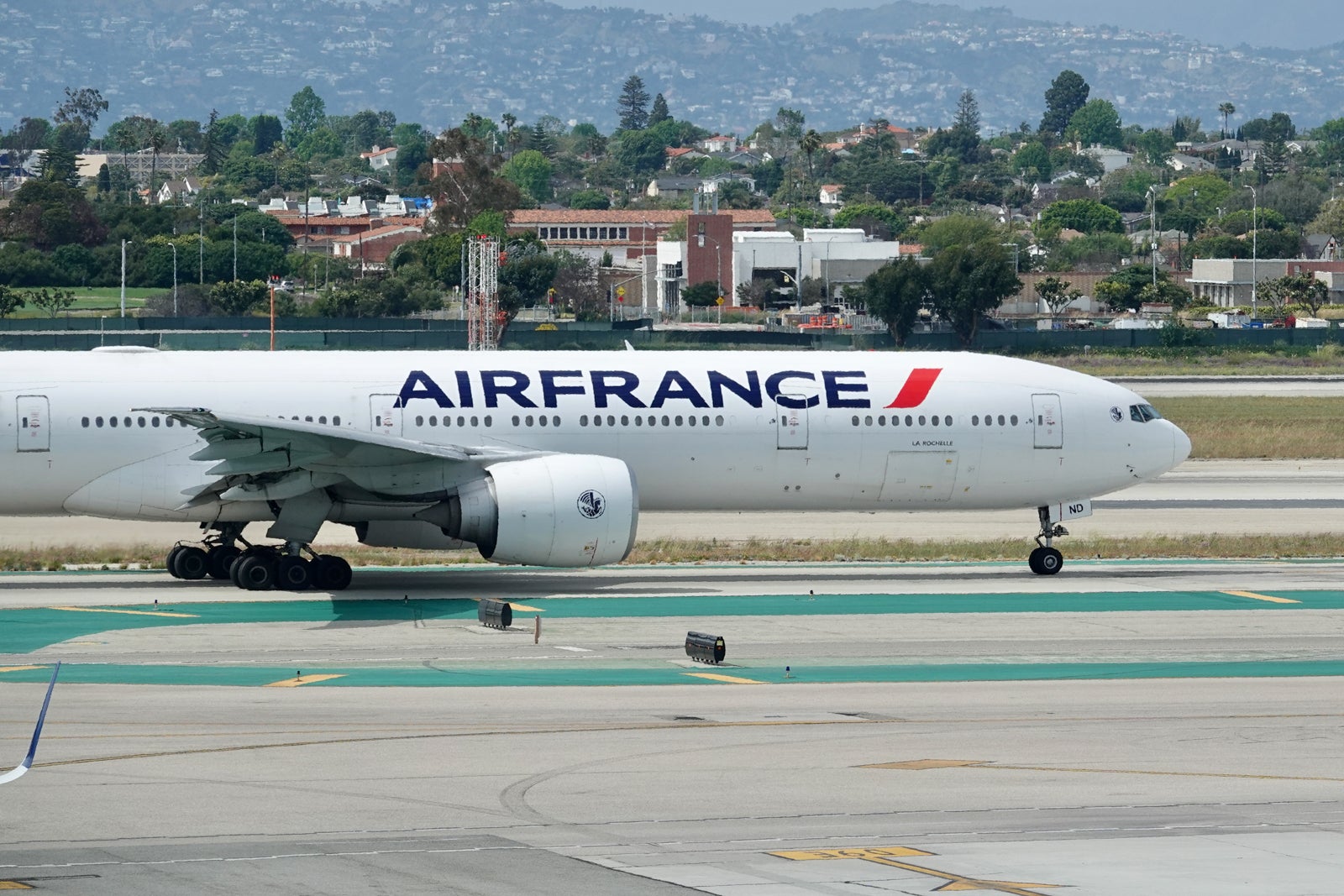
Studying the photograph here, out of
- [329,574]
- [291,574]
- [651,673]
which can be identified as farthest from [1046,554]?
[291,574]

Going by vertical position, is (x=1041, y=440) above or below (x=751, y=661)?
Answer: above

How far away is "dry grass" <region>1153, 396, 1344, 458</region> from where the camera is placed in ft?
181

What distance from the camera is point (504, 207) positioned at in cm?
15000

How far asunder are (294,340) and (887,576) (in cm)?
5737

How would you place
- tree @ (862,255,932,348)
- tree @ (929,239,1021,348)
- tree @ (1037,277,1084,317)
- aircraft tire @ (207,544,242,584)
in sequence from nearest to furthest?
aircraft tire @ (207,544,242,584) → tree @ (862,255,932,348) → tree @ (929,239,1021,348) → tree @ (1037,277,1084,317)

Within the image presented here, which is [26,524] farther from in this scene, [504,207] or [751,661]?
[504,207]

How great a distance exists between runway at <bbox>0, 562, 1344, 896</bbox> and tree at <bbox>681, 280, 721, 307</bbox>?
103 meters

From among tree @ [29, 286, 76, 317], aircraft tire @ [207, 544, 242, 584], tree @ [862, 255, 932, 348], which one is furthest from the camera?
tree @ [29, 286, 76, 317]

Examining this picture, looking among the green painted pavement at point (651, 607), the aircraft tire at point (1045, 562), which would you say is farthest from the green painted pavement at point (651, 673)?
the aircraft tire at point (1045, 562)

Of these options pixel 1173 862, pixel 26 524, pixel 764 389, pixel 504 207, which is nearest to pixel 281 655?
pixel 764 389

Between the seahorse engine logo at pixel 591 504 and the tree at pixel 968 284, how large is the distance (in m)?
70.5

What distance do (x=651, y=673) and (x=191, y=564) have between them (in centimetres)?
1134

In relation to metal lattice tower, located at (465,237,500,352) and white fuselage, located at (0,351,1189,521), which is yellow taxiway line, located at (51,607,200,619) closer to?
white fuselage, located at (0,351,1189,521)

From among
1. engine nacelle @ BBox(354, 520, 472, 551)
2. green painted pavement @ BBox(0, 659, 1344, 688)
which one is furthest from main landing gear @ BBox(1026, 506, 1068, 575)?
engine nacelle @ BBox(354, 520, 472, 551)
